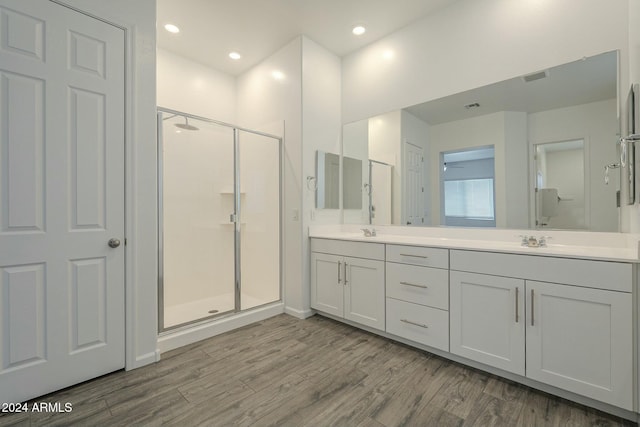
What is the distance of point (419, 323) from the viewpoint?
7.22ft

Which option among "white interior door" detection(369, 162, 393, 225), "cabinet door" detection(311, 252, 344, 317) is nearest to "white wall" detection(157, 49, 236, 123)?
"white interior door" detection(369, 162, 393, 225)

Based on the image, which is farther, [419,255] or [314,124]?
[314,124]

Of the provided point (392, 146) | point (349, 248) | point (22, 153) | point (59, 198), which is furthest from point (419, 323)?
point (22, 153)

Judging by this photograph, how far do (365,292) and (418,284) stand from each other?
0.53 meters

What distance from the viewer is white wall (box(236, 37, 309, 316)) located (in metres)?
3.03

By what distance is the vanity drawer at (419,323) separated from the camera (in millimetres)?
2076

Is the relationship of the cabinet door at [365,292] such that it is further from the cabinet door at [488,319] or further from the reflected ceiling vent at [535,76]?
the reflected ceiling vent at [535,76]

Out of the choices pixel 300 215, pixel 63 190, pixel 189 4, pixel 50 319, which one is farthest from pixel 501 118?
pixel 50 319

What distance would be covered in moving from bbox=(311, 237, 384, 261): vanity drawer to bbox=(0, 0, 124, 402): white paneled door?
169 centimetres

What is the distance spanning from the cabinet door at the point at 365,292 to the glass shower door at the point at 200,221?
118 centimetres

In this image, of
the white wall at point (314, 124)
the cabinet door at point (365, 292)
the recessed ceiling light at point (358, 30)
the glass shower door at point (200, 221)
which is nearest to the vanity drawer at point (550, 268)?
the cabinet door at point (365, 292)

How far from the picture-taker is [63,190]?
1.75 metres

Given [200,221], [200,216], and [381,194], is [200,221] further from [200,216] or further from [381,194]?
[381,194]

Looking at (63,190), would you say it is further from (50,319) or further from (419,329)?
(419,329)
